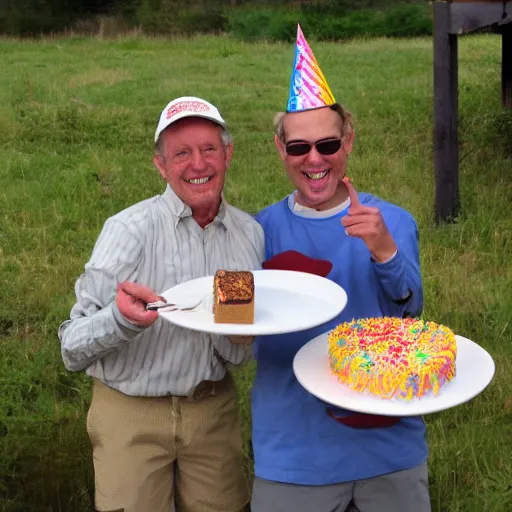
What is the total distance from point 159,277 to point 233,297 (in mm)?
385

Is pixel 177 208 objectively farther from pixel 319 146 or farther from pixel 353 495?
pixel 353 495

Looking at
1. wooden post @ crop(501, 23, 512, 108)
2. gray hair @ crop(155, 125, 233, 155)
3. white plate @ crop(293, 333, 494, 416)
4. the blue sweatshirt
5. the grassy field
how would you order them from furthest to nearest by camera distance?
1. wooden post @ crop(501, 23, 512, 108)
2. the grassy field
3. gray hair @ crop(155, 125, 233, 155)
4. the blue sweatshirt
5. white plate @ crop(293, 333, 494, 416)

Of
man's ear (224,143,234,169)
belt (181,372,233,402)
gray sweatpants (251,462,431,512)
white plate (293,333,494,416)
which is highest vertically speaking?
man's ear (224,143,234,169)

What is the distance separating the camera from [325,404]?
2.66 m

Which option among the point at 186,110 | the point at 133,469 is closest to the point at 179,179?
the point at 186,110

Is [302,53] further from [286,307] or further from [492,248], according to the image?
[492,248]

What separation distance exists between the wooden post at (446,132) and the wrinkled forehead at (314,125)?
16.0 ft

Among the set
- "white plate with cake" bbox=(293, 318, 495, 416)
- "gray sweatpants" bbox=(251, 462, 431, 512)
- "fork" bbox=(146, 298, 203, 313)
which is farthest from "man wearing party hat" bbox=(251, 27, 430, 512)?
"fork" bbox=(146, 298, 203, 313)

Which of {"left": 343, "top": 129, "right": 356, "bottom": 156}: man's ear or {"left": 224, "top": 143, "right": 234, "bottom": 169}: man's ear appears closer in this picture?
{"left": 343, "top": 129, "right": 356, "bottom": 156}: man's ear

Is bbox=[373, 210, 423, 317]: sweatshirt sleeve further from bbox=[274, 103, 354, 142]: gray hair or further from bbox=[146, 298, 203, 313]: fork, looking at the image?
bbox=[146, 298, 203, 313]: fork

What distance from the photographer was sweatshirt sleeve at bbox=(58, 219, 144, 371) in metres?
2.62

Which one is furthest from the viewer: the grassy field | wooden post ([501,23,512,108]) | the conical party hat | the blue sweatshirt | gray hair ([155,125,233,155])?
wooden post ([501,23,512,108])

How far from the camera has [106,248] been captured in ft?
8.94

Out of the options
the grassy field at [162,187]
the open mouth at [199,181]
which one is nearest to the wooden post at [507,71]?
the grassy field at [162,187]
